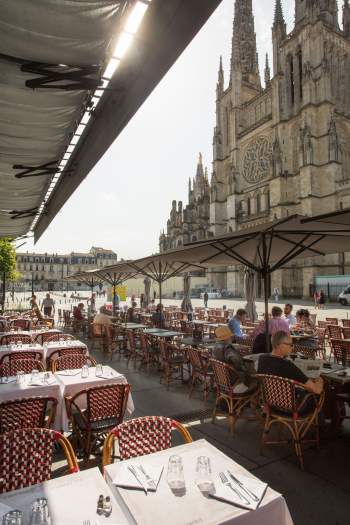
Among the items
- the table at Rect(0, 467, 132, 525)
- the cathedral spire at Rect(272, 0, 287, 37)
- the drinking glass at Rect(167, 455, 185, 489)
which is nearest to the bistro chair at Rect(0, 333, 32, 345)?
the table at Rect(0, 467, 132, 525)

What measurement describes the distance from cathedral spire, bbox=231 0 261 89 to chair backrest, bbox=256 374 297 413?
51052mm

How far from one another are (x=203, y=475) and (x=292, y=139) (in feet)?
130

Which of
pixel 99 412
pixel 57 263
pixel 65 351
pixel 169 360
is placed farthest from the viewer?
pixel 57 263

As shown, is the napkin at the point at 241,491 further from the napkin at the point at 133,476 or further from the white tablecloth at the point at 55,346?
the white tablecloth at the point at 55,346

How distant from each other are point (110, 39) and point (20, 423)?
3.47m

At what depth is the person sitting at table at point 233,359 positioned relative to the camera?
495 centimetres

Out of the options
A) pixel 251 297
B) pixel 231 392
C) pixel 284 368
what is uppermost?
pixel 251 297

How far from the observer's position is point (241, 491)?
1.94 metres

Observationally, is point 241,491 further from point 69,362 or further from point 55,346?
point 55,346

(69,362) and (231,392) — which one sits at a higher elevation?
(69,362)

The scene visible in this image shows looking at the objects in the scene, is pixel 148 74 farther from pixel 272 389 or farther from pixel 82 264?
pixel 82 264

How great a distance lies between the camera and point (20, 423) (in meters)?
3.28

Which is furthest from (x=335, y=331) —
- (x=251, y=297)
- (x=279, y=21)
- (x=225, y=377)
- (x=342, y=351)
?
(x=279, y=21)

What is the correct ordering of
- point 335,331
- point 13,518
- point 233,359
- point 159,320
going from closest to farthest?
point 13,518 → point 233,359 → point 335,331 → point 159,320
